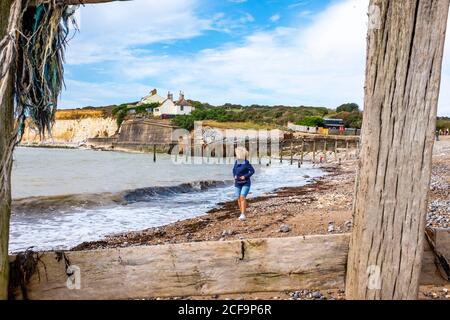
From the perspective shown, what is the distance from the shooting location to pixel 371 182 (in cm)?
219

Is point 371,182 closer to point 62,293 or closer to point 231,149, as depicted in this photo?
point 62,293

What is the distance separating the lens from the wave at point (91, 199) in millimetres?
15833

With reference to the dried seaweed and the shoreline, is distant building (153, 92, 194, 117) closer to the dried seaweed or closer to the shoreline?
the shoreline

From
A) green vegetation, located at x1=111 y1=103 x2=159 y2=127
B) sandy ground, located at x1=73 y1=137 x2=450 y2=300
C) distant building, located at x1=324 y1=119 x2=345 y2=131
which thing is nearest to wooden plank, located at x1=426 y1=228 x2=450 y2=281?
sandy ground, located at x1=73 y1=137 x2=450 y2=300

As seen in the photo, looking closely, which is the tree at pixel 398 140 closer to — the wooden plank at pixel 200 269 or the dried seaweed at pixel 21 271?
the wooden plank at pixel 200 269

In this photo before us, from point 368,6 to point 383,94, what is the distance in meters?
0.51

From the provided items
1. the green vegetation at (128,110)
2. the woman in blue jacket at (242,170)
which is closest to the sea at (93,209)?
the woman in blue jacket at (242,170)

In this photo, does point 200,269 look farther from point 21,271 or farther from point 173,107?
point 173,107

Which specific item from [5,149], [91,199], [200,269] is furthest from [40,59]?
[91,199]

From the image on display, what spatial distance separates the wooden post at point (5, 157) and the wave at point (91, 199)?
556 inches

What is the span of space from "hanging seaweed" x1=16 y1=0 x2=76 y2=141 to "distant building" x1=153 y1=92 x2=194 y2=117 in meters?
117

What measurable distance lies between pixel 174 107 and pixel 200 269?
119 meters

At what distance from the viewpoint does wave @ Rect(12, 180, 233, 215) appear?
15.8 m
